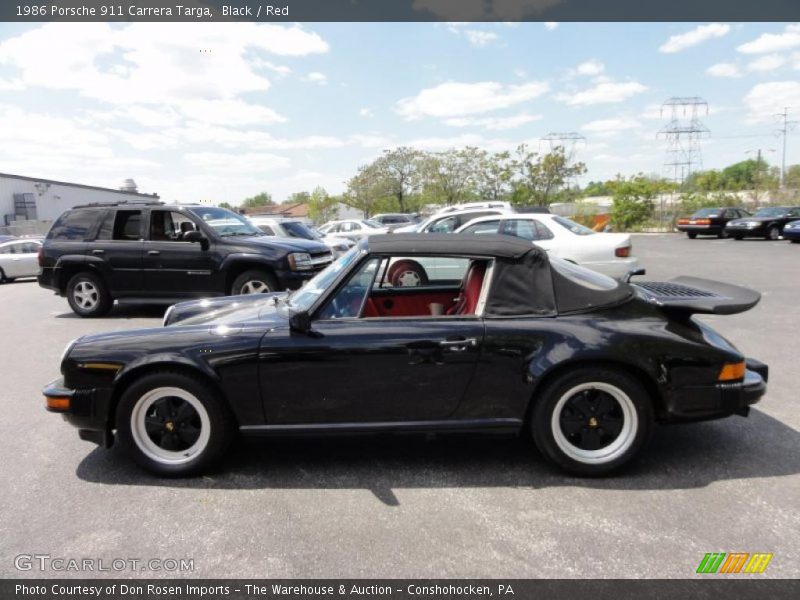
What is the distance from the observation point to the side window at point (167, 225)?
8.52m

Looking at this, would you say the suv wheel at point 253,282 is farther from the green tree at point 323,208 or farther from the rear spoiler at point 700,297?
the green tree at point 323,208

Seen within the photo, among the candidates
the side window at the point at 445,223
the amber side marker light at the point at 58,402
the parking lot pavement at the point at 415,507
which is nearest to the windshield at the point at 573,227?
the side window at the point at 445,223

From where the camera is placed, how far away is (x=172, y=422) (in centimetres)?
325

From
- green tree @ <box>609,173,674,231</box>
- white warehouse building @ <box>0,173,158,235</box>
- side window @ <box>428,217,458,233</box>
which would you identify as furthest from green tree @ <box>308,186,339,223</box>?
side window @ <box>428,217,458,233</box>

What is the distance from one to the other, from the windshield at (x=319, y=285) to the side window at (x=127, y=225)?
6.06 metres

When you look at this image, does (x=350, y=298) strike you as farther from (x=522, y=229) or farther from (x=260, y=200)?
(x=260, y=200)

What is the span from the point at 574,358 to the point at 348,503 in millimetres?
1494

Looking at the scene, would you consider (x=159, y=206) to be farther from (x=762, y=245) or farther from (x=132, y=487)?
(x=762, y=245)

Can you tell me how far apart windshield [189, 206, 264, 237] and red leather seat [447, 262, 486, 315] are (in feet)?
19.1

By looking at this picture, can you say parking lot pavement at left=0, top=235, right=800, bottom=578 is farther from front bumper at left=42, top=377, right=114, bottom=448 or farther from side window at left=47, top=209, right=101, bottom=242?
side window at left=47, top=209, right=101, bottom=242

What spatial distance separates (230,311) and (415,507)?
187cm

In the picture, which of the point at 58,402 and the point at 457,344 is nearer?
the point at 457,344
